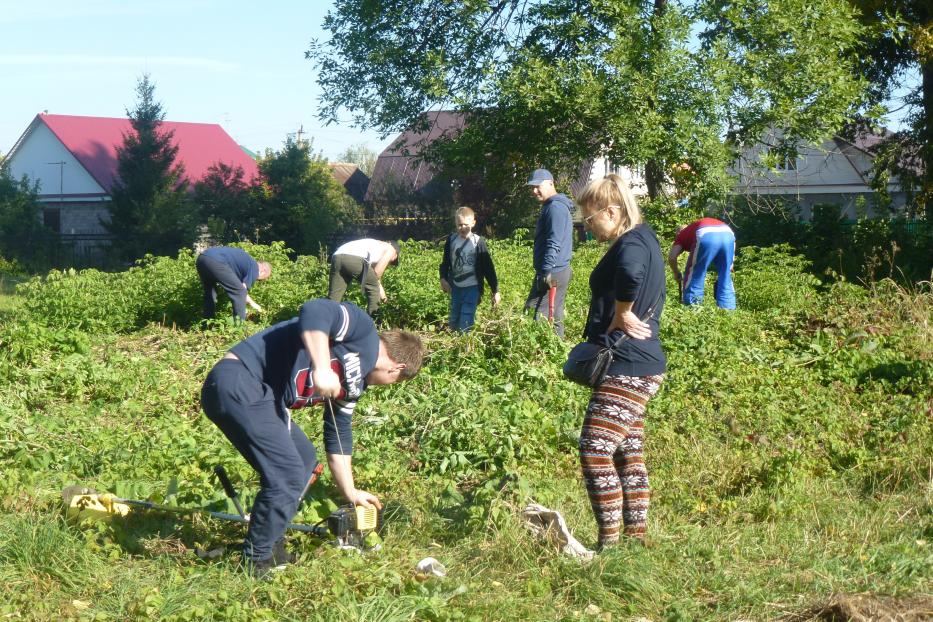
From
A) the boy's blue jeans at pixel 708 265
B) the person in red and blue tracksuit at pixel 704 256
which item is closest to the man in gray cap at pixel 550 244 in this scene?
the person in red and blue tracksuit at pixel 704 256

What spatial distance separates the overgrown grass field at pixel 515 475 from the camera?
373cm

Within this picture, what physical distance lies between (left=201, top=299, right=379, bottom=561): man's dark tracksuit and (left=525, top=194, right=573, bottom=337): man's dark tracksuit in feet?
13.5

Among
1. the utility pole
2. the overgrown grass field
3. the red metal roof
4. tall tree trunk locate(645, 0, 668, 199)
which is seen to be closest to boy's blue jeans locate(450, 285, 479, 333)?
the overgrown grass field

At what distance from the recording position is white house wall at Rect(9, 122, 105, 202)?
41406 mm

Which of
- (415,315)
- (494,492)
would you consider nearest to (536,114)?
(415,315)

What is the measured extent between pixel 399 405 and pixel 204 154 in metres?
40.5

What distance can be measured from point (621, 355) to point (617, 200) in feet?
2.28

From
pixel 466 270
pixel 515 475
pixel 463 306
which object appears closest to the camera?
pixel 515 475

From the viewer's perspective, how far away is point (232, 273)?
10852mm

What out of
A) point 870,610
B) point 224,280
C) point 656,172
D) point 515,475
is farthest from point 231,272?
point 656,172

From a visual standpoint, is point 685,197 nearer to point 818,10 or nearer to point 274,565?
point 818,10

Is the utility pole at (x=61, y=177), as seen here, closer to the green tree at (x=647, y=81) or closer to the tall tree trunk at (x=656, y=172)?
the green tree at (x=647, y=81)

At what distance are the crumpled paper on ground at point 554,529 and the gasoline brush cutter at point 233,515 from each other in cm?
72

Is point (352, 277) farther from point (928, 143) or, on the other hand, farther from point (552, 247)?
point (928, 143)
